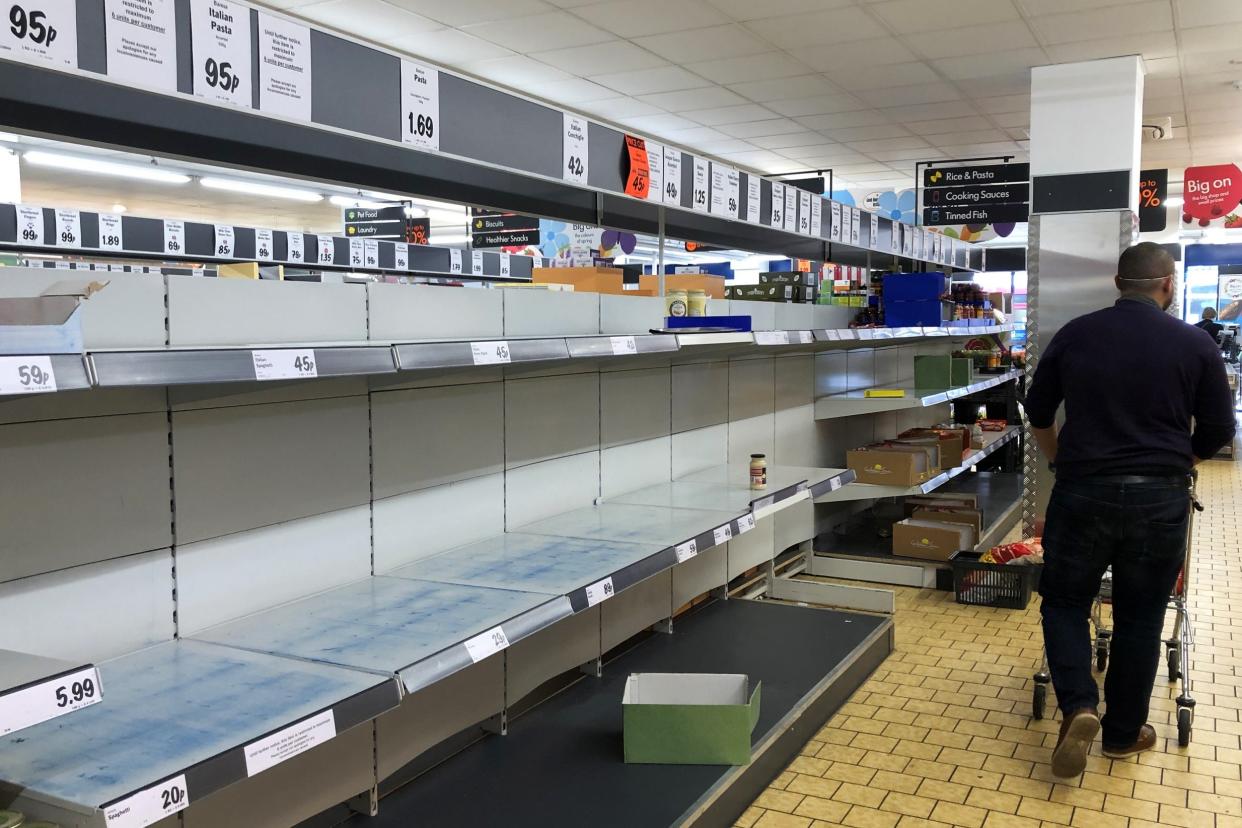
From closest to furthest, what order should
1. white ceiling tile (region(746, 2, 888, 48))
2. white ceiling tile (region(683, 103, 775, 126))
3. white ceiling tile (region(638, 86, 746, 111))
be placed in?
white ceiling tile (region(746, 2, 888, 48)), white ceiling tile (region(638, 86, 746, 111)), white ceiling tile (region(683, 103, 775, 126))

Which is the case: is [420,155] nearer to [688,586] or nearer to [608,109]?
[688,586]

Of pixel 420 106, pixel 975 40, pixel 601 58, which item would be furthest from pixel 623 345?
pixel 975 40

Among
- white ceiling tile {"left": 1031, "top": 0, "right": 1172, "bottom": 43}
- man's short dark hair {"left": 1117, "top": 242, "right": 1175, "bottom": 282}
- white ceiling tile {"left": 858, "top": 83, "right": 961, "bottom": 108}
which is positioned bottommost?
man's short dark hair {"left": 1117, "top": 242, "right": 1175, "bottom": 282}

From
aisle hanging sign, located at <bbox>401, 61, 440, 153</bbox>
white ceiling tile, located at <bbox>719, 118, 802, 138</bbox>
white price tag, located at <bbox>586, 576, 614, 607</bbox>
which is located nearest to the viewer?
white price tag, located at <bbox>586, 576, 614, 607</bbox>

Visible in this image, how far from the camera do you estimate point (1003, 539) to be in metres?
7.14

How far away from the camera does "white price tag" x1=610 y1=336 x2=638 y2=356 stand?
10.5ft

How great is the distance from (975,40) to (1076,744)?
450cm

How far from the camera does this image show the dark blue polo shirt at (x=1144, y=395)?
3320 mm

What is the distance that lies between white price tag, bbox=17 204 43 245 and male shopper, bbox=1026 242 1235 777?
589 cm

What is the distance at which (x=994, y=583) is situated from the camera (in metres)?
5.52

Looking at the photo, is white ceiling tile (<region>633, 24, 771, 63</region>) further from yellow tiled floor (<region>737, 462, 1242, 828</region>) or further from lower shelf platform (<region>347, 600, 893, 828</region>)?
yellow tiled floor (<region>737, 462, 1242, 828</region>)

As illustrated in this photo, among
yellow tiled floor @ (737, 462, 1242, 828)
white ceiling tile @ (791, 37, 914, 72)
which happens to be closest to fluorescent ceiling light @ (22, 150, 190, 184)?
white ceiling tile @ (791, 37, 914, 72)

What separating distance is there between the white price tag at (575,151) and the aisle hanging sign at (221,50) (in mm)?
1347

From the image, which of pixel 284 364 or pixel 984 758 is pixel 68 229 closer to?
pixel 284 364
